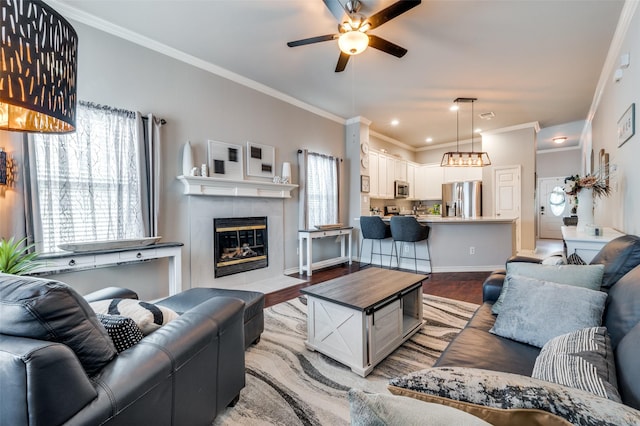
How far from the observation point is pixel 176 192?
130 inches

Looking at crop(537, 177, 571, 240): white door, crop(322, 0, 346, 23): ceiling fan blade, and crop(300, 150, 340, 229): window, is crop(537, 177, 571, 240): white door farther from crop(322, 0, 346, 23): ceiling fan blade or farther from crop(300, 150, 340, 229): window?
crop(322, 0, 346, 23): ceiling fan blade

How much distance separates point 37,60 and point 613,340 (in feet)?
7.44

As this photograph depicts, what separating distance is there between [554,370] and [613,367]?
0.20 metres

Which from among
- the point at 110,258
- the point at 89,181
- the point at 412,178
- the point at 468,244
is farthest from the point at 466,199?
the point at 89,181

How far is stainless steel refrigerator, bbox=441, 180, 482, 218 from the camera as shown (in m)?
6.42

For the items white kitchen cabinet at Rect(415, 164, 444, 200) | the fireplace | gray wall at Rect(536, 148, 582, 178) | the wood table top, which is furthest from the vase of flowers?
gray wall at Rect(536, 148, 582, 178)

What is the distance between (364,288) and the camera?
85.7 inches

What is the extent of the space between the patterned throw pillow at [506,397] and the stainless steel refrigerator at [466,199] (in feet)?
21.5

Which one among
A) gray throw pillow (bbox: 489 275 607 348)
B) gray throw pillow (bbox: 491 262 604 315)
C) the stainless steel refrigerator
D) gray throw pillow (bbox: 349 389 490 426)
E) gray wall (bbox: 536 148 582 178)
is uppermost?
gray wall (bbox: 536 148 582 178)

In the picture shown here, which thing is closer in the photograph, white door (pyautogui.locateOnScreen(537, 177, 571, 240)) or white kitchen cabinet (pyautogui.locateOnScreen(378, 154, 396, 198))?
white kitchen cabinet (pyautogui.locateOnScreen(378, 154, 396, 198))

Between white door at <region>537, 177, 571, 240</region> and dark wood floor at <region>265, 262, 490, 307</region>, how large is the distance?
6.08 metres

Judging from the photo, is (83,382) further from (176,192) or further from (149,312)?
(176,192)

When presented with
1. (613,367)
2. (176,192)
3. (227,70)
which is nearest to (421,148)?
(227,70)

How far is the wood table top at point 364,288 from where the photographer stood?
74.9 inches
